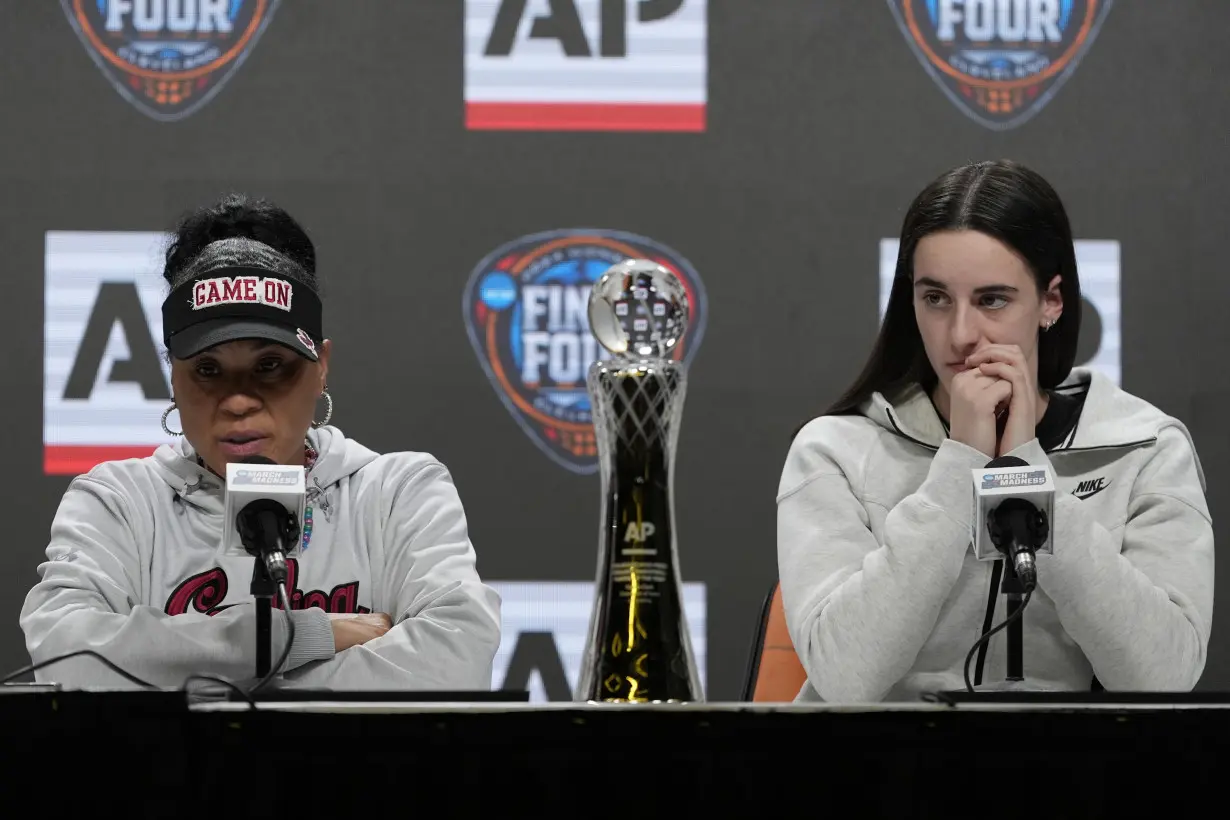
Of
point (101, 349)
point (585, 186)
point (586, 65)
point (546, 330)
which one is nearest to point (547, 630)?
point (546, 330)

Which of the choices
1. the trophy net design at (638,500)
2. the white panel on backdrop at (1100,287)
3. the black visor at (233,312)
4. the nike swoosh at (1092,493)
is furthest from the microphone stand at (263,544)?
the white panel on backdrop at (1100,287)

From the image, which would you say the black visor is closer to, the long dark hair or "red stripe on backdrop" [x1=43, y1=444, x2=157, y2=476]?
the long dark hair

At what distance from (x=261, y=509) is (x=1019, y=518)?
75 cm

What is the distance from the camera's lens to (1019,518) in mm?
1486

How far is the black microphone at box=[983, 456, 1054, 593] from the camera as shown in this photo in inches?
58.1

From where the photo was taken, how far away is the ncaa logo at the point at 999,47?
3445 millimetres

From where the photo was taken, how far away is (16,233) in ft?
11.0

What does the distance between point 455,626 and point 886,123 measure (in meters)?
1.85

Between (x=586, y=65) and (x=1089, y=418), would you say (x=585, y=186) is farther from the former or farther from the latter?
(x=1089, y=418)

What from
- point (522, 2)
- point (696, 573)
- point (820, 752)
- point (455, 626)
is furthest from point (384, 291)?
point (820, 752)

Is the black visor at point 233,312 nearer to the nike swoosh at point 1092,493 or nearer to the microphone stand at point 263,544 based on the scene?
the microphone stand at point 263,544

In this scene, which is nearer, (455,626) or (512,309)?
(455,626)

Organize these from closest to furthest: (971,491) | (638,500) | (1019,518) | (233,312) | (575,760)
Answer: (575,760), (638,500), (1019,518), (971,491), (233,312)

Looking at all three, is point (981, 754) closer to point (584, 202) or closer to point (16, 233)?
point (584, 202)
